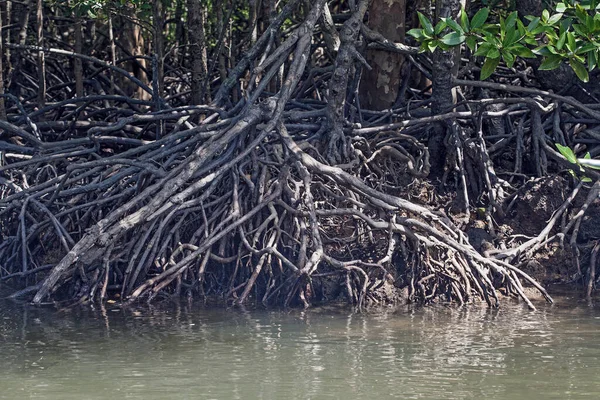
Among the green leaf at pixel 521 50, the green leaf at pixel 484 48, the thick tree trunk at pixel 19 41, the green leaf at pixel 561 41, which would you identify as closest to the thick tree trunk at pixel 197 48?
the thick tree trunk at pixel 19 41

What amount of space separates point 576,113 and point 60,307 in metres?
3.83

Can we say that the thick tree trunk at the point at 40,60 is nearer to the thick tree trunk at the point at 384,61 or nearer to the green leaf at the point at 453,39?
the thick tree trunk at the point at 384,61

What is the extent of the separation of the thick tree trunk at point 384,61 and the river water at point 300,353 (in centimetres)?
230

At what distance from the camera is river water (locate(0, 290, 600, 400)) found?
453cm

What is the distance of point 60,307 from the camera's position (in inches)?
250

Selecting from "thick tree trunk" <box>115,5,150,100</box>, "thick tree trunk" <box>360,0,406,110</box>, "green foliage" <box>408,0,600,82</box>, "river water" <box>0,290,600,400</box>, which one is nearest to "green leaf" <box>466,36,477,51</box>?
"green foliage" <box>408,0,600,82</box>

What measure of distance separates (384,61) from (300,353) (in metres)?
3.52

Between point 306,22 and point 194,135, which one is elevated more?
point 306,22

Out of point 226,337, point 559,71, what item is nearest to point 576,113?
point 559,71

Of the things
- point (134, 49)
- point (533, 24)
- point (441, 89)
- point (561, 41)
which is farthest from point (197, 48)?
point (561, 41)

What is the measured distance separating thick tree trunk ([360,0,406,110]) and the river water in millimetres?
2297

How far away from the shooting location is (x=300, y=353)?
5.17 m

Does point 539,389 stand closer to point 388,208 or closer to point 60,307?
point 388,208

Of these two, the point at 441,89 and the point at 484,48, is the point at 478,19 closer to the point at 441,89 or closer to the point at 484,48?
the point at 484,48
